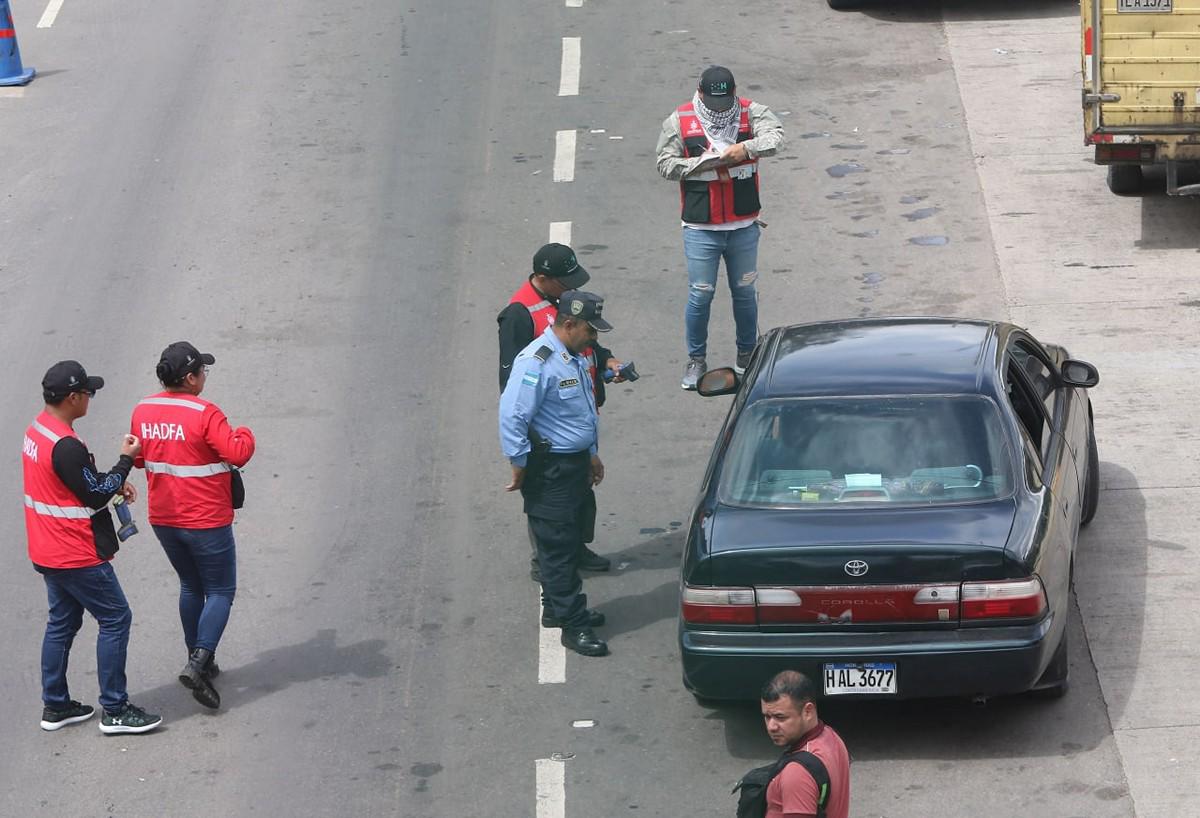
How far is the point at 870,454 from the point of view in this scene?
319 inches

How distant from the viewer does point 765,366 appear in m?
8.88

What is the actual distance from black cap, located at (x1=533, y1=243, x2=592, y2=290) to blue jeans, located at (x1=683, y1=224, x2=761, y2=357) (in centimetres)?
236

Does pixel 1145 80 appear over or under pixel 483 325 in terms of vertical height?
over

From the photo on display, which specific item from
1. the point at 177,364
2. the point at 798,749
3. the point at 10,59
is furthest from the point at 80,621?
the point at 10,59

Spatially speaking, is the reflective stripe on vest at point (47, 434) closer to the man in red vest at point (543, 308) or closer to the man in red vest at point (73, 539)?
the man in red vest at point (73, 539)

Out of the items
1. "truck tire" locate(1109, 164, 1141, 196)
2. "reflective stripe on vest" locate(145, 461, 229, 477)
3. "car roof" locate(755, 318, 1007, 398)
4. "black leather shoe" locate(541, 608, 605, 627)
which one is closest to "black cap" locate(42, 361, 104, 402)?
"reflective stripe on vest" locate(145, 461, 229, 477)

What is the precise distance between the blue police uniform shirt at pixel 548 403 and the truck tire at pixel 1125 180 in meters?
7.46

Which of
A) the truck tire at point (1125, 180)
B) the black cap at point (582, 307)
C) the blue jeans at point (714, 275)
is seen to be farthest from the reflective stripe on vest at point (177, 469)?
the truck tire at point (1125, 180)

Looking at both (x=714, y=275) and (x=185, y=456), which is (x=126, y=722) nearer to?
(x=185, y=456)

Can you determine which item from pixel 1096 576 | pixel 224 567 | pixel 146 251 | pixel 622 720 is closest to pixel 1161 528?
pixel 1096 576

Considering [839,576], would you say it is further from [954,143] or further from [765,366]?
[954,143]

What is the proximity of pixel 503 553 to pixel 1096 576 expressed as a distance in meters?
3.21

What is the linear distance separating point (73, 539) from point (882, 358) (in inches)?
151

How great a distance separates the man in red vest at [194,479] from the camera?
8.58 meters
